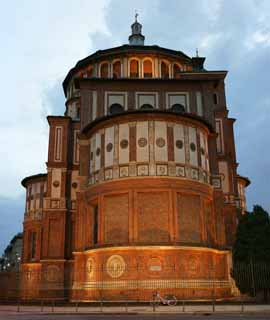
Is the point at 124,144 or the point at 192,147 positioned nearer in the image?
the point at 124,144

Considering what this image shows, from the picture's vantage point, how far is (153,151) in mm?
31000

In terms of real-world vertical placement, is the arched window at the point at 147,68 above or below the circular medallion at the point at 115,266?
above

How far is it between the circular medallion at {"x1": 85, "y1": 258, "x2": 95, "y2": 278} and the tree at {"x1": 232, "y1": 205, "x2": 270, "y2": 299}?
970cm

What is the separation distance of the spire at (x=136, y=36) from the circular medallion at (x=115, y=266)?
2809 cm

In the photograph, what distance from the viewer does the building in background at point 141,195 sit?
2872 cm

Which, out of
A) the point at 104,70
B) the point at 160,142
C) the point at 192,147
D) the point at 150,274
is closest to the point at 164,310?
the point at 150,274

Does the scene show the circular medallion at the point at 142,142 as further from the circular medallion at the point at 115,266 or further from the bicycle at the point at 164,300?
the bicycle at the point at 164,300

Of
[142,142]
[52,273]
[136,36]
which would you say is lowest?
[52,273]

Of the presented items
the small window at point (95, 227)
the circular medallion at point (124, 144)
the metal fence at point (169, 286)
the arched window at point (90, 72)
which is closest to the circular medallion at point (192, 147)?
the circular medallion at point (124, 144)

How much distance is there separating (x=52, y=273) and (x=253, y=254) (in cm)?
1752

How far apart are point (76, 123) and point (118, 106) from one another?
19.0 feet

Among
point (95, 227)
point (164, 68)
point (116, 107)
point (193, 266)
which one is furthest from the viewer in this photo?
A: point (164, 68)

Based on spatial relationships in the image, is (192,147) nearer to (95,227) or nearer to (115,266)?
(95,227)

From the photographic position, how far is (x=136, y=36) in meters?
50.3
